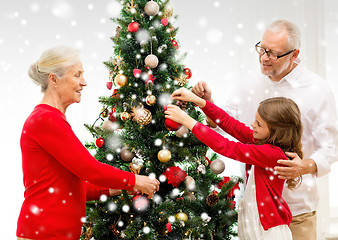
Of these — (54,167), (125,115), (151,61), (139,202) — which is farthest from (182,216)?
(151,61)

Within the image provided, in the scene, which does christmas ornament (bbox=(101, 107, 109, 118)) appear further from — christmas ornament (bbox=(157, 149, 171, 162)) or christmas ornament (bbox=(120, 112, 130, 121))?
christmas ornament (bbox=(157, 149, 171, 162))

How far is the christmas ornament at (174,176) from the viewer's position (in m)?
1.78

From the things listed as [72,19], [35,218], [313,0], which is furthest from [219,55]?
[35,218]

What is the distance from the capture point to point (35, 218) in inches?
57.1

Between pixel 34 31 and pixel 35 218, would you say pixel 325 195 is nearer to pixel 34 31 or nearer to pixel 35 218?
pixel 35 218

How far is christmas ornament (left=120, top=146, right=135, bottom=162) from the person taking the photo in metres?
1.81

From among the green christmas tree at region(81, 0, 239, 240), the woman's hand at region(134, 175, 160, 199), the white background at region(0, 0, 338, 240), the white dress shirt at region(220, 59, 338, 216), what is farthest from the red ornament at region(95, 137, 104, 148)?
the white background at region(0, 0, 338, 240)

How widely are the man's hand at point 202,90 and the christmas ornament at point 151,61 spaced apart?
295 mm

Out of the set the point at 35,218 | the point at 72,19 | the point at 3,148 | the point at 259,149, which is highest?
the point at 72,19

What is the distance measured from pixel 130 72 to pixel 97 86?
1204 millimetres

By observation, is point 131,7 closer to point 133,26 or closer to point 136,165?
point 133,26

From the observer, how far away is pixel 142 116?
5.77 feet

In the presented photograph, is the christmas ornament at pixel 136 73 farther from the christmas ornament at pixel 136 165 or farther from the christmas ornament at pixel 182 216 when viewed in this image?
the christmas ornament at pixel 182 216

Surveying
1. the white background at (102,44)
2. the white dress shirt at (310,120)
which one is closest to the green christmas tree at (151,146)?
the white dress shirt at (310,120)
